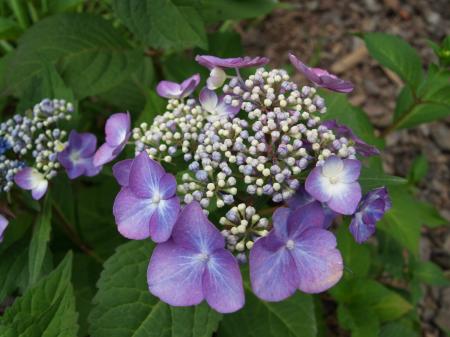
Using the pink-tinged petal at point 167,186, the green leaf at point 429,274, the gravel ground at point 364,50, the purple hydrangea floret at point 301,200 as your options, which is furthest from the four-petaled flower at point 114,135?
the gravel ground at point 364,50

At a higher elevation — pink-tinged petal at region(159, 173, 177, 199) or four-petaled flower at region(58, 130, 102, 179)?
pink-tinged petal at region(159, 173, 177, 199)

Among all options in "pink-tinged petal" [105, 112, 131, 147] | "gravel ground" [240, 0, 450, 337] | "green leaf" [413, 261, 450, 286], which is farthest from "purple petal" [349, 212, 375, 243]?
"gravel ground" [240, 0, 450, 337]

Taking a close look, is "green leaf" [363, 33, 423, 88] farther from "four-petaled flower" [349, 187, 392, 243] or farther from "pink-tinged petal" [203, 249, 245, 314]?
"pink-tinged petal" [203, 249, 245, 314]

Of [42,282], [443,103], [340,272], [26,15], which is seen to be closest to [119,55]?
[26,15]

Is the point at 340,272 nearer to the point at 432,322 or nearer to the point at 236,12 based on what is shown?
the point at 236,12

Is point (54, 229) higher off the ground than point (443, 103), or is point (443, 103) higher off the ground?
point (443, 103)
